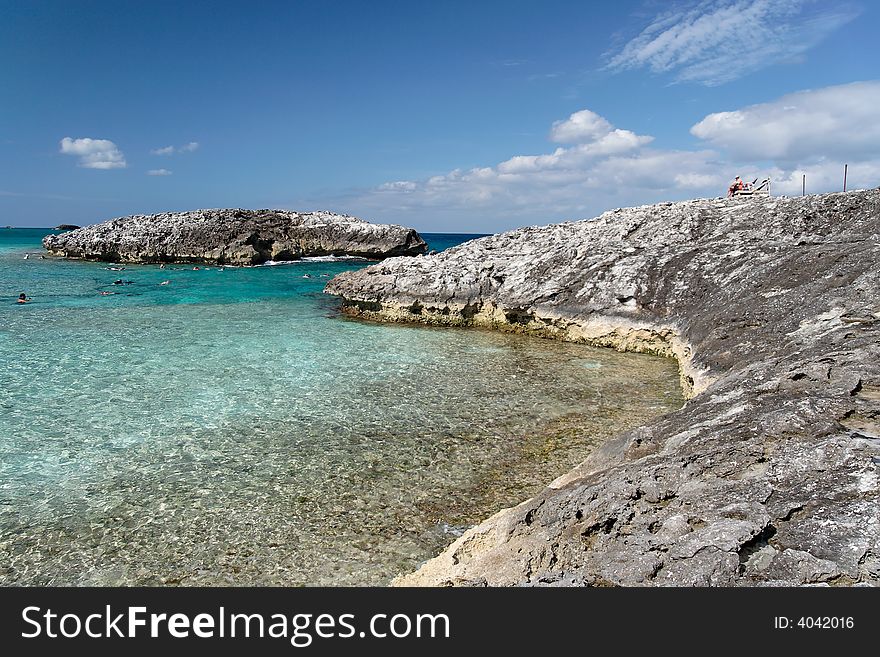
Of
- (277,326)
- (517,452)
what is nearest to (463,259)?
(277,326)

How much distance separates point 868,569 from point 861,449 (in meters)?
1.68

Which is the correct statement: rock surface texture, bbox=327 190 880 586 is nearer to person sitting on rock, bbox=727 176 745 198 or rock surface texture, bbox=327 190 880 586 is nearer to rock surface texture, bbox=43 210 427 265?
person sitting on rock, bbox=727 176 745 198

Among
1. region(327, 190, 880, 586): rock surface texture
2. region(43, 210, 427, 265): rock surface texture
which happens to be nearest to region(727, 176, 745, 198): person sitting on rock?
region(327, 190, 880, 586): rock surface texture

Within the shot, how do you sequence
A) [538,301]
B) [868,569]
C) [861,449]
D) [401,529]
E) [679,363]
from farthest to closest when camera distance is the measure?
[538,301]
[679,363]
[401,529]
[861,449]
[868,569]

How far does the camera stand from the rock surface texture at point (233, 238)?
64.5m

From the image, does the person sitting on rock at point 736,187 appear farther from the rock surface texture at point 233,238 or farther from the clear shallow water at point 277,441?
the rock surface texture at point 233,238

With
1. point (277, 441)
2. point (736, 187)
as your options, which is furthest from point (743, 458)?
point (736, 187)

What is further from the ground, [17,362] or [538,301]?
[538,301]

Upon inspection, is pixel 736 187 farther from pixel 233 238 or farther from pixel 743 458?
pixel 233 238
